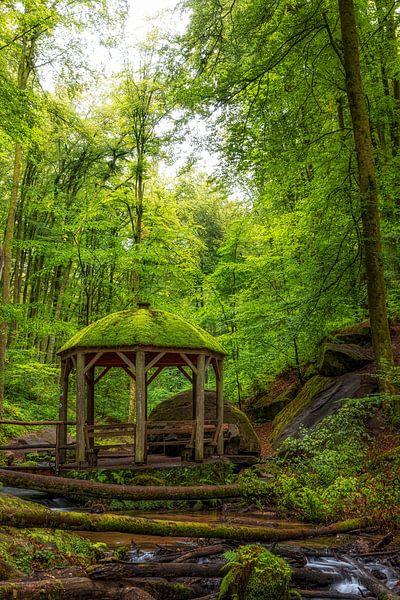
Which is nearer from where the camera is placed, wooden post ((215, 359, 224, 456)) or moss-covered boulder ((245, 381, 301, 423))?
wooden post ((215, 359, 224, 456))

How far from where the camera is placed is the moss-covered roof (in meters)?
11.4

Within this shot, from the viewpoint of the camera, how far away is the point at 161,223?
20531 mm

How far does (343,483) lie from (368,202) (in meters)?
6.09

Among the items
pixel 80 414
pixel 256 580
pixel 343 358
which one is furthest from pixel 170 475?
pixel 256 580

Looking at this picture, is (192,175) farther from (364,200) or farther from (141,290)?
(364,200)

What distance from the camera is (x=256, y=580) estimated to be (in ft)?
14.3

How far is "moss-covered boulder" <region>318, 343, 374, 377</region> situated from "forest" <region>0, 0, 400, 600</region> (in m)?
0.06

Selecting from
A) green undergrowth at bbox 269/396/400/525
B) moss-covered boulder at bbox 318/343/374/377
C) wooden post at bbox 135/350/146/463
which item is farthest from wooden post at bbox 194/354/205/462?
moss-covered boulder at bbox 318/343/374/377

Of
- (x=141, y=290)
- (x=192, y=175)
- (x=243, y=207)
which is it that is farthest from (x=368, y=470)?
(x=192, y=175)

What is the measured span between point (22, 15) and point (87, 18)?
14.0ft

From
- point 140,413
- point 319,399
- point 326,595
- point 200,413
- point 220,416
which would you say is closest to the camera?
point 326,595

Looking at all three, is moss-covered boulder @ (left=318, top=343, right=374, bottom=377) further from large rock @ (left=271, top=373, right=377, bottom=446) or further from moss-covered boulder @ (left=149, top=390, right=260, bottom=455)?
moss-covered boulder @ (left=149, top=390, right=260, bottom=455)

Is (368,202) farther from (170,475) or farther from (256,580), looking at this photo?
(256,580)

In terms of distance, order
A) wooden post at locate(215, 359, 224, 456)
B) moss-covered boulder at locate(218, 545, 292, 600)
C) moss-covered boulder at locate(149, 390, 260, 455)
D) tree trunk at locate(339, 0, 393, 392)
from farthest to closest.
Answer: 1. moss-covered boulder at locate(149, 390, 260, 455)
2. wooden post at locate(215, 359, 224, 456)
3. tree trunk at locate(339, 0, 393, 392)
4. moss-covered boulder at locate(218, 545, 292, 600)
